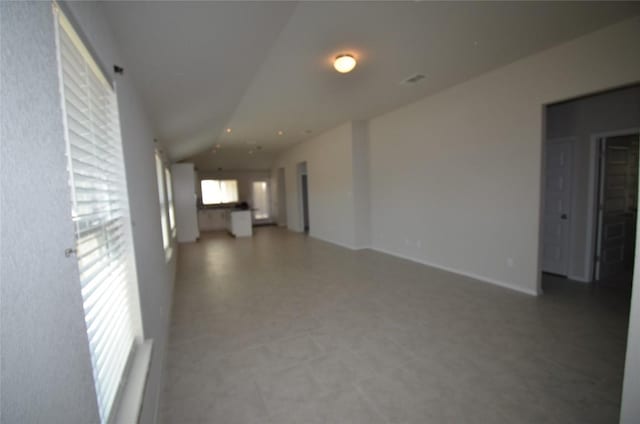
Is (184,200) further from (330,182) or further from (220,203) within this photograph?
(330,182)

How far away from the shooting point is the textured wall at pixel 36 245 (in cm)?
52

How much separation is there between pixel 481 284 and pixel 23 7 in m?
4.85

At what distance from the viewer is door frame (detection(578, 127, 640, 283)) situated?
164 inches

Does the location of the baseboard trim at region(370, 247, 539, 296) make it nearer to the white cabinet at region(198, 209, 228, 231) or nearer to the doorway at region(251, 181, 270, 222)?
the white cabinet at region(198, 209, 228, 231)

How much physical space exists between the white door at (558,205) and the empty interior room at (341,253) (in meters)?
0.03

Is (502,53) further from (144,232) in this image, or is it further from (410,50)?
(144,232)

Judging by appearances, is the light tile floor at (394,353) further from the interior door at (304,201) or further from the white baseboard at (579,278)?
the interior door at (304,201)

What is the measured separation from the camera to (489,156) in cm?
418

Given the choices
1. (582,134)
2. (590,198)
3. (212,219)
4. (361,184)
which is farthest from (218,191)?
(590,198)

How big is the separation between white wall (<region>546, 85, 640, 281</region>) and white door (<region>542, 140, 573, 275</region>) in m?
0.07

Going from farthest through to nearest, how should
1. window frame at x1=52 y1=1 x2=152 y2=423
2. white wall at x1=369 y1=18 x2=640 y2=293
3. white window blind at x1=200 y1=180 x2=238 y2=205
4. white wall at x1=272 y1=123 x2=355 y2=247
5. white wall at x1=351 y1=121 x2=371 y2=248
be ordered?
1. white window blind at x1=200 y1=180 x2=238 y2=205
2. white wall at x1=272 y1=123 x2=355 y2=247
3. white wall at x1=351 y1=121 x2=371 y2=248
4. white wall at x1=369 y1=18 x2=640 y2=293
5. window frame at x1=52 y1=1 x2=152 y2=423

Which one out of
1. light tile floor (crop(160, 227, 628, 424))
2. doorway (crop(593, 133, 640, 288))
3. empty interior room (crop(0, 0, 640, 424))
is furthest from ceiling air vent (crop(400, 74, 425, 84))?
light tile floor (crop(160, 227, 628, 424))

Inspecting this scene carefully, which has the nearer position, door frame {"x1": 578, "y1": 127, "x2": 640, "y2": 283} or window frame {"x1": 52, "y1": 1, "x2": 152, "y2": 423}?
window frame {"x1": 52, "y1": 1, "x2": 152, "y2": 423}

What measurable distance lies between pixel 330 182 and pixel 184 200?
4.60 meters
